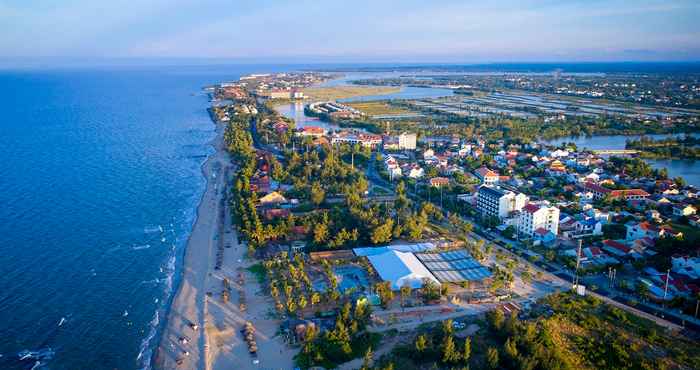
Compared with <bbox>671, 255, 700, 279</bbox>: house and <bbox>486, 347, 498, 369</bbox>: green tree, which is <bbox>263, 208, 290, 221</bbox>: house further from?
<bbox>671, 255, 700, 279</bbox>: house

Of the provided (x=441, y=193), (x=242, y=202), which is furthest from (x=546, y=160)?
(x=242, y=202)

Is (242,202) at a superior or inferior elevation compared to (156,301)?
superior

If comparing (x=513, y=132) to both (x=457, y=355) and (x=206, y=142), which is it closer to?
(x=206, y=142)

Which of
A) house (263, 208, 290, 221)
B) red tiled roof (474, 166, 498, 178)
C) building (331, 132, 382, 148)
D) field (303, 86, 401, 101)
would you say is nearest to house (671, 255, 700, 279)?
red tiled roof (474, 166, 498, 178)

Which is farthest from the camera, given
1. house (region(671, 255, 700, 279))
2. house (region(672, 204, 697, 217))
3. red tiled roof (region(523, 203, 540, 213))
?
house (region(672, 204, 697, 217))

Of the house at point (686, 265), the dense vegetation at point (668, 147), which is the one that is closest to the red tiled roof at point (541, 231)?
the house at point (686, 265)

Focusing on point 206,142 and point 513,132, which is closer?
point 206,142

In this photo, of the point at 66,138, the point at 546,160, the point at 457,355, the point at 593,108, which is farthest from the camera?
the point at 593,108
